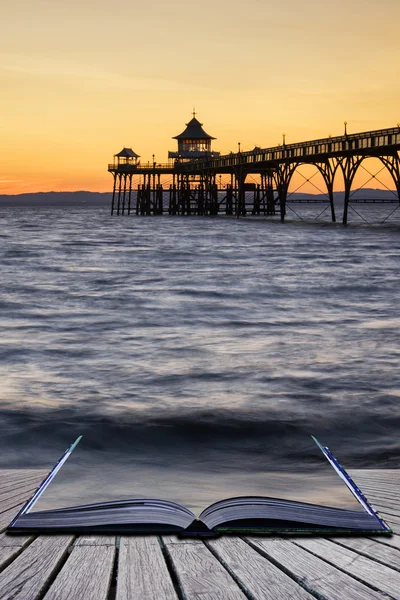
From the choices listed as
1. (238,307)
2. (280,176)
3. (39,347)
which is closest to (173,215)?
(280,176)

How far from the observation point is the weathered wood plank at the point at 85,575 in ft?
11.0

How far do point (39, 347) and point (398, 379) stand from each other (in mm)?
6989

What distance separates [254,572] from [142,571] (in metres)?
0.51

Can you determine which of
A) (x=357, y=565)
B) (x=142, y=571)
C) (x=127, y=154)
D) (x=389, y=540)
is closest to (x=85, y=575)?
(x=142, y=571)

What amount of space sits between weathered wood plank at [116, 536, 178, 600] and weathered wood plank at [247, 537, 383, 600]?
1.73 feet

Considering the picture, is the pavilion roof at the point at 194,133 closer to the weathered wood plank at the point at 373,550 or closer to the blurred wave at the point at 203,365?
the blurred wave at the point at 203,365

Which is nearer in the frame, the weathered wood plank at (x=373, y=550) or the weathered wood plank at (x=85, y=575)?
the weathered wood plank at (x=85, y=575)

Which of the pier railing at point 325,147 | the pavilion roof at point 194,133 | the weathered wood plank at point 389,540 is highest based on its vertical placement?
the pavilion roof at point 194,133

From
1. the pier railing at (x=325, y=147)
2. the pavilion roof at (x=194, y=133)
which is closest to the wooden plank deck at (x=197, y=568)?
the pier railing at (x=325, y=147)

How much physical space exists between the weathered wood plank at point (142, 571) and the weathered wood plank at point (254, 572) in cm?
30

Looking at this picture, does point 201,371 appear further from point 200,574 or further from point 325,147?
point 325,147

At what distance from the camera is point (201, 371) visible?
1283 centimetres

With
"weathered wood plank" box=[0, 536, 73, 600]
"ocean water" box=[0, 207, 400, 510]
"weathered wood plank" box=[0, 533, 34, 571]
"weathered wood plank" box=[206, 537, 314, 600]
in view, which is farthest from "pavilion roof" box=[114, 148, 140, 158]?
"weathered wood plank" box=[206, 537, 314, 600]

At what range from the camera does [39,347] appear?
15.2 m
